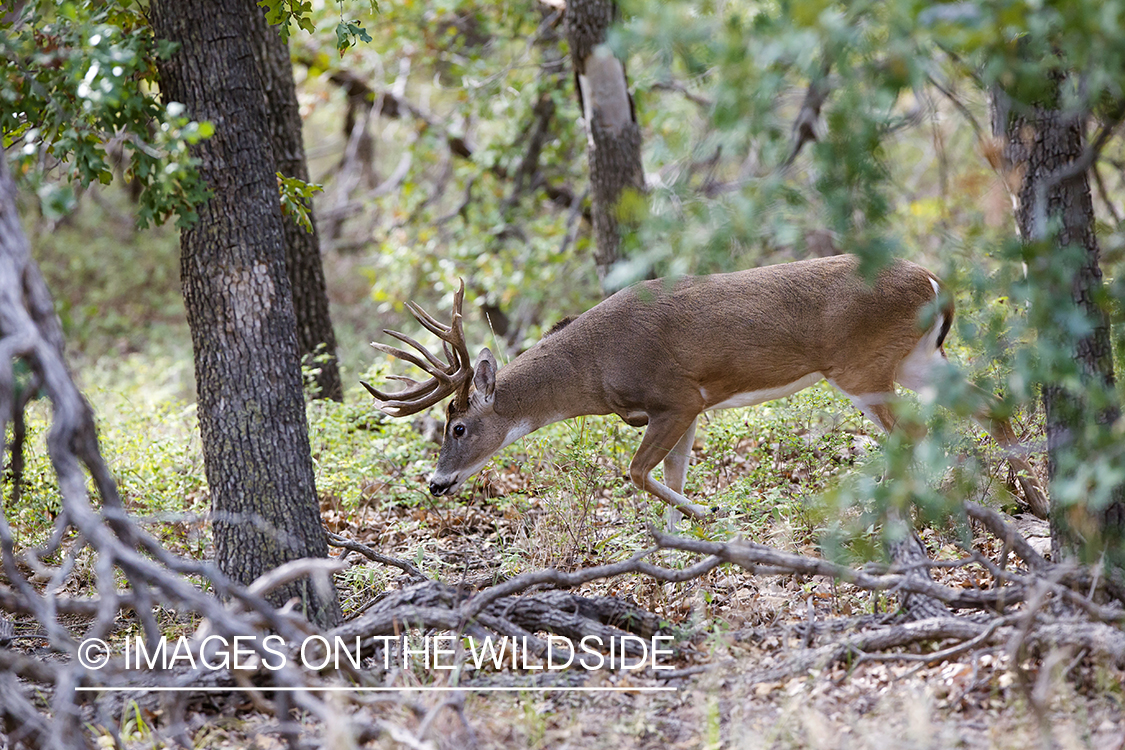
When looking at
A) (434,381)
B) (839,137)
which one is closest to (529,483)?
(434,381)

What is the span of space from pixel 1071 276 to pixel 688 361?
3071mm

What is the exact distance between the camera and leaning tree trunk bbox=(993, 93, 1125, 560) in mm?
4281

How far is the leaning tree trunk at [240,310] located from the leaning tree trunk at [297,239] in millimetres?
2717

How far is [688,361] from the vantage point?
6957 mm

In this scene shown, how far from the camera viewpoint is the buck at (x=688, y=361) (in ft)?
22.5

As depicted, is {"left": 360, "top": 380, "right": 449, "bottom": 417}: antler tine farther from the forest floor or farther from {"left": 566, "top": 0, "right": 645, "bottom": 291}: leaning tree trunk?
{"left": 566, "top": 0, "right": 645, "bottom": 291}: leaning tree trunk

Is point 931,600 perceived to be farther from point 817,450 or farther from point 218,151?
point 218,151

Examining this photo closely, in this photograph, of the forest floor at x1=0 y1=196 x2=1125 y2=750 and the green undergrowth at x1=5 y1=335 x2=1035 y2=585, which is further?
the green undergrowth at x1=5 y1=335 x2=1035 y2=585

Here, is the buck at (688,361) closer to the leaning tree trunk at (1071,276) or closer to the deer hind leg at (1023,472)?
the deer hind leg at (1023,472)

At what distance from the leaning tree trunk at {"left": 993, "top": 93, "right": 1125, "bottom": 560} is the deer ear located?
3511 mm

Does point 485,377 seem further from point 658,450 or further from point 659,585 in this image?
point 659,585

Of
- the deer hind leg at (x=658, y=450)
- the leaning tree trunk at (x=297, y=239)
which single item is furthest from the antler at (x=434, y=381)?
the deer hind leg at (x=658, y=450)

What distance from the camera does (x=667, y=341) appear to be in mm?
6996

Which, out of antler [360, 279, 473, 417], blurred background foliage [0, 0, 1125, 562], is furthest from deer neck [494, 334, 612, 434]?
blurred background foliage [0, 0, 1125, 562]
